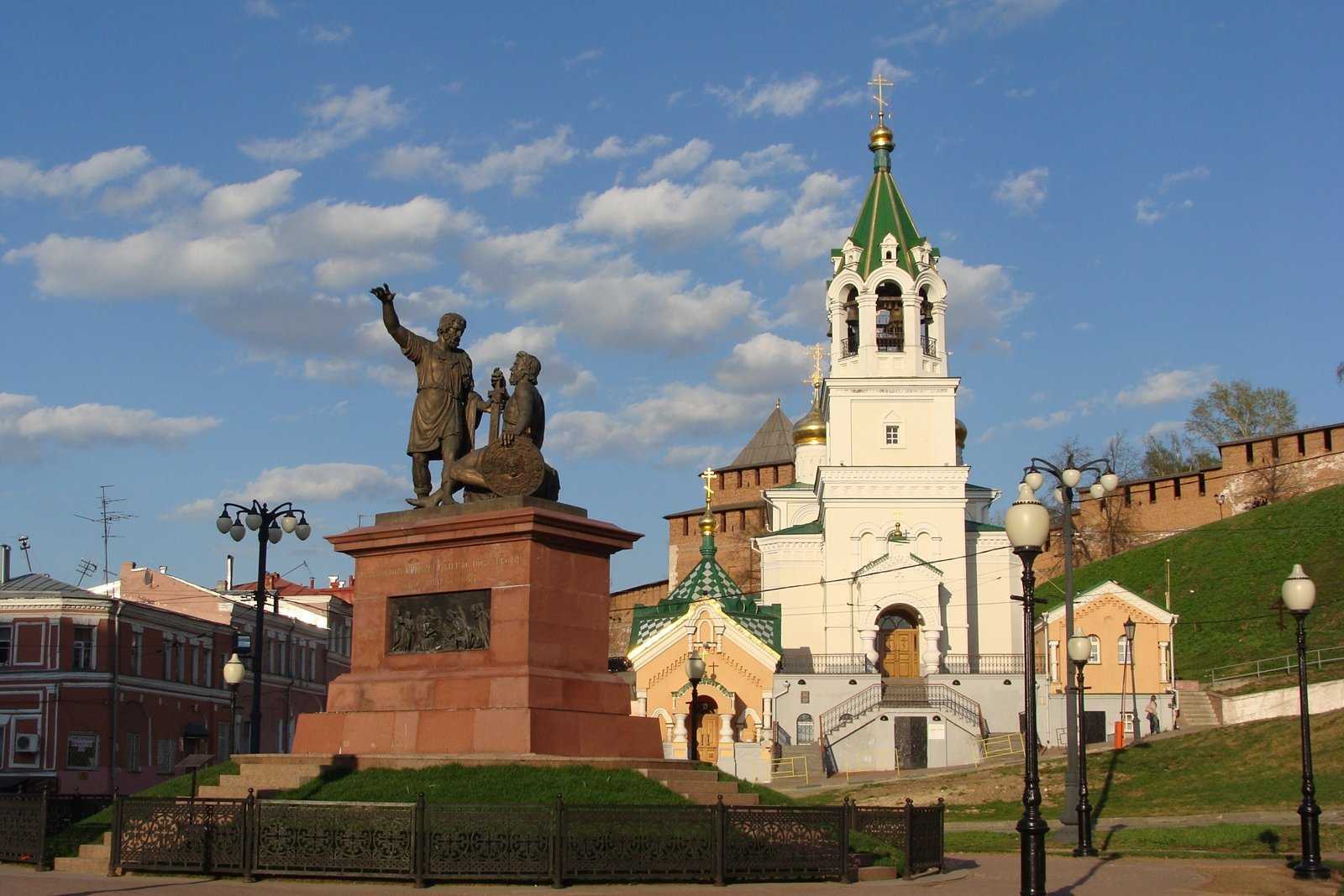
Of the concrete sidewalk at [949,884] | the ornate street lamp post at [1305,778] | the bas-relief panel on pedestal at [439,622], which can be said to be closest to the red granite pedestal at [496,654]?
the bas-relief panel on pedestal at [439,622]

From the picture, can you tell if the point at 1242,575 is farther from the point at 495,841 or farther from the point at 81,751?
the point at 495,841

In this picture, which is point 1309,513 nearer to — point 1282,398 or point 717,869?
point 1282,398

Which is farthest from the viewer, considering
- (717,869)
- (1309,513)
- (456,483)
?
(1309,513)

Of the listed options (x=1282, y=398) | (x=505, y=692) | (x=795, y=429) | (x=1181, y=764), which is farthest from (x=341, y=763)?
(x=1282, y=398)

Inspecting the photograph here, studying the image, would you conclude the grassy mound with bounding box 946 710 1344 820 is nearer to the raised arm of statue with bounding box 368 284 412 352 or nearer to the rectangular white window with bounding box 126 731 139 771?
the raised arm of statue with bounding box 368 284 412 352

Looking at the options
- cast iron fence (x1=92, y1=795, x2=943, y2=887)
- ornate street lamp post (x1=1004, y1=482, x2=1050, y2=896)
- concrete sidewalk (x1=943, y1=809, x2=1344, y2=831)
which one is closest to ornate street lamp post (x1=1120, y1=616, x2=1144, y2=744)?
concrete sidewalk (x1=943, y1=809, x2=1344, y2=831)

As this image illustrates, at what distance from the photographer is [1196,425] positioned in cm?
9250

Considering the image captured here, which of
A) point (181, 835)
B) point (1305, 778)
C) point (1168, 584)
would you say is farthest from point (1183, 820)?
point (1168, 584)

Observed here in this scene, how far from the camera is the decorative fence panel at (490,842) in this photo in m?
14.8

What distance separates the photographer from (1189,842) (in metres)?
24.1

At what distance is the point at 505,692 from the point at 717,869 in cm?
356

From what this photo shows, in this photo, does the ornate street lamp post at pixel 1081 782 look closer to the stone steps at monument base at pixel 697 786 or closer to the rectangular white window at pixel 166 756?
the stone steps at monument base at pixel 697 786

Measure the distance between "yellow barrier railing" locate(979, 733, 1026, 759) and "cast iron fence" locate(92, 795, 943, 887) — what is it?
106 ft

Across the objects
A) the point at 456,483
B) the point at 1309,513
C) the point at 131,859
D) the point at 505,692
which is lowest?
the point at 131,859
